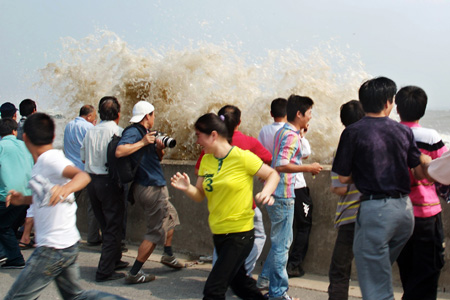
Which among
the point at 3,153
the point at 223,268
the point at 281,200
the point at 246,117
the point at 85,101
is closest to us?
the point at 223,268


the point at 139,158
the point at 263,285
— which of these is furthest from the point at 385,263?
the point at 139,158

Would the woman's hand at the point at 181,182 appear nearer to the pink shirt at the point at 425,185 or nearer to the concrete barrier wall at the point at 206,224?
the pink shirt at the point at 425,185

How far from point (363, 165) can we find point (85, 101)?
7.78 metres

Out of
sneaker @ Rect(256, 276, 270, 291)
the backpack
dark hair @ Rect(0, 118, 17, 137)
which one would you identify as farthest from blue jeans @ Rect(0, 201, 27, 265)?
sneaker @ Rect(256, 276, 270, 291)

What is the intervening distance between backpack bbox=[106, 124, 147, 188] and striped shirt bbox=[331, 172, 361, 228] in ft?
7.36

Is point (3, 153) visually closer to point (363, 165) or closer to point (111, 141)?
point (111, 141)

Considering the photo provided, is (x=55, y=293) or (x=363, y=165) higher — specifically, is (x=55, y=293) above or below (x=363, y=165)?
below

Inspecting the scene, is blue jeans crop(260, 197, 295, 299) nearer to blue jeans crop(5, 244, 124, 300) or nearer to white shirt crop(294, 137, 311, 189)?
white shirt crop(294, 137, 311, 189)

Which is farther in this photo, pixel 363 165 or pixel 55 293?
pixel 55 293

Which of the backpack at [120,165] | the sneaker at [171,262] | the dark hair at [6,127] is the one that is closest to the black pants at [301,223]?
the sneaker at [171,262]

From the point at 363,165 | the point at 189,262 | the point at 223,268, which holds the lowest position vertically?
the point at 189,262

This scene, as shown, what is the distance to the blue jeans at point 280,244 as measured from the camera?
4609 millimetres

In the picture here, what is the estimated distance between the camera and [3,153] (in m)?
6.18

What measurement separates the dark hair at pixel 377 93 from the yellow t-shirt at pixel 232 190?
875mm
